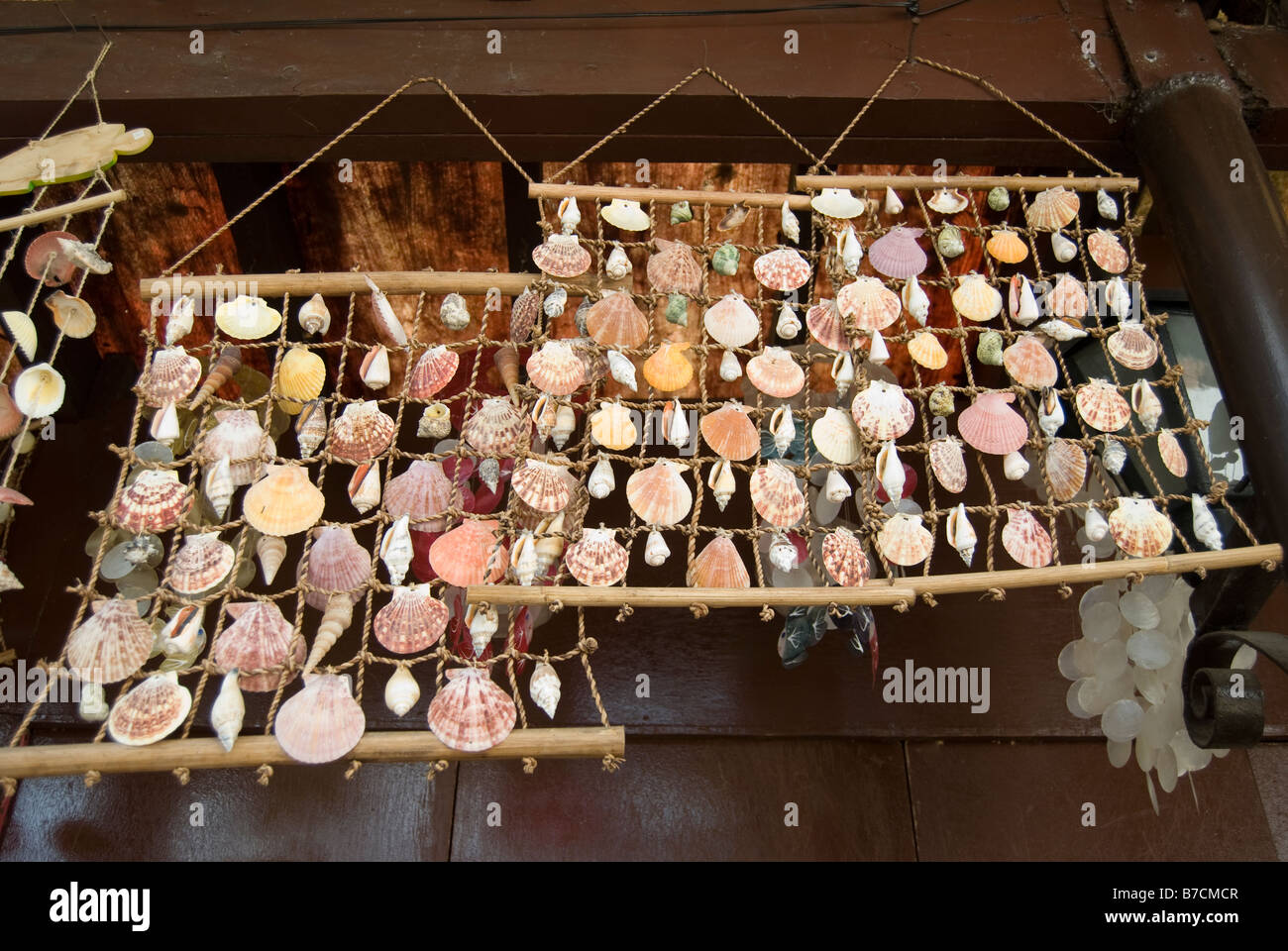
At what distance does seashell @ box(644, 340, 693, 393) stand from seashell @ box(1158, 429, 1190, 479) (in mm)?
740

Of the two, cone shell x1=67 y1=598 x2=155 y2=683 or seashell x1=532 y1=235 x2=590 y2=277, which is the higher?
seashell x1=532 y1=235 x2=590 y2=277

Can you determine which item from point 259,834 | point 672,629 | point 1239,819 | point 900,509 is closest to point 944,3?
point 900,509

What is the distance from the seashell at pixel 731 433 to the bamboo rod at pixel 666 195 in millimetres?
431

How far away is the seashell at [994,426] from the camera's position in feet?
4.96

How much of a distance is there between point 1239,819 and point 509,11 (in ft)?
6.95

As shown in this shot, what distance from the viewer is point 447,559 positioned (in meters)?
1.36

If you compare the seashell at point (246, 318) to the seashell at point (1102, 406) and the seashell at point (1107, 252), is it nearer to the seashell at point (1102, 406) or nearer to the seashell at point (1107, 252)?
the seashell at point (1102, 406)

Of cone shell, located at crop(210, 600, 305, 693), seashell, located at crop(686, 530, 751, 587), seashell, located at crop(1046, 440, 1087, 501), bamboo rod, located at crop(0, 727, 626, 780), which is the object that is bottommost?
bamboo rod, located at crop(0, 727, 626, 780)

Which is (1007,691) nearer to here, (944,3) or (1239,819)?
(1239,819)

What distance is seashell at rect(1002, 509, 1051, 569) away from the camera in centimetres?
139

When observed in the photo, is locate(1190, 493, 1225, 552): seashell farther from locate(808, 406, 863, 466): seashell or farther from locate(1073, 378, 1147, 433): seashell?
locate(808, 406, 863, 466): seashell

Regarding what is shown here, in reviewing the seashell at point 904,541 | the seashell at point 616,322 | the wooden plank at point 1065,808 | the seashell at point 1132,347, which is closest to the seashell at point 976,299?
the seashell at point 1132,347

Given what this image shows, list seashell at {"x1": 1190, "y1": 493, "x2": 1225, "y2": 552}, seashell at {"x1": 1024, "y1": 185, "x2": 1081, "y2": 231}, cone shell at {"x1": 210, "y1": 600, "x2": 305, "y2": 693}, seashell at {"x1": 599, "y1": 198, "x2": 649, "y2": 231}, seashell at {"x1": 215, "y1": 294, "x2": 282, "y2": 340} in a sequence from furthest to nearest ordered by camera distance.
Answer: seashell at {"x1": 1024, "y1": 185, "x2": 1081, "y2": 231}
seashell at {"x1": 599, "y1": 198, "x2": 649, "y2": 231}
seashell at {"x1": 215, "y1": 294, "x2": 282, "y2": 340}
seashell at {"x1": 1190, "y1": 493, "x2": 1225, "y2": 552}
cone shell at {"x1": 210, "y1": 600, "x2": 305, "y2": 693}

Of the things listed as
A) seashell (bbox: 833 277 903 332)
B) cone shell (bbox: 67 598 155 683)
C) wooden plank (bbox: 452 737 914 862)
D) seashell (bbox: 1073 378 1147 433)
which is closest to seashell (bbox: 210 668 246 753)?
cone shell (bbox: 67 598 155 683)
